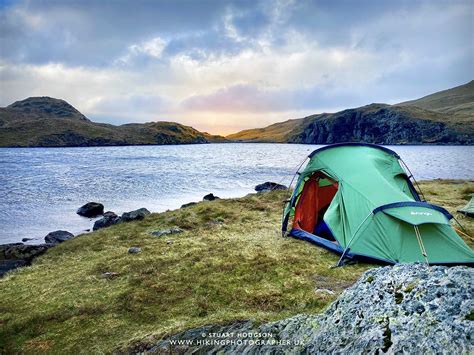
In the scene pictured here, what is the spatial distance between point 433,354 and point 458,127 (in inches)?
7900

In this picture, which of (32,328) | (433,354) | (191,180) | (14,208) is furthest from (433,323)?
(191,180)

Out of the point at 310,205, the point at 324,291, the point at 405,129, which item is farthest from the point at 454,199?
the point at 405,129

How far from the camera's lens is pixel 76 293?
9891 mm

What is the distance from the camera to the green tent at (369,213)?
11008 mm

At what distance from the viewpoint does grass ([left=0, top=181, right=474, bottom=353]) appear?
7605mm

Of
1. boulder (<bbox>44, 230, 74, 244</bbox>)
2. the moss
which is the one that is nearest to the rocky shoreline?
boulder (<bbox>44, 230, 74, 244</bbox>)

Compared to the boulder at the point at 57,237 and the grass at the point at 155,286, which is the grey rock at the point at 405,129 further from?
the boulder at the point at 57,237

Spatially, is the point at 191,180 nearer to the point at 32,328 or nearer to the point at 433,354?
the point at 32,328

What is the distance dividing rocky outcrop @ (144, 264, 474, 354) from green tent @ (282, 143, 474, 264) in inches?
262

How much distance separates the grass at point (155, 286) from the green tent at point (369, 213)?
0.96 meters

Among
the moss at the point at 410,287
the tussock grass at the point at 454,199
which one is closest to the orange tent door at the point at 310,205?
the tussock grass at the point at 454,199

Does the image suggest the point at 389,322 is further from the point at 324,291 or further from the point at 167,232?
the point at 167,232

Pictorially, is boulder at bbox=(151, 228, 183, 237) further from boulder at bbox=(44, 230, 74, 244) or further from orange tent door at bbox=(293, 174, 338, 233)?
orange tent door at bbox=(293, 174, 338, 233)

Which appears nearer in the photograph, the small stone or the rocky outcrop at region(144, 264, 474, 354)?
the rocky outcrop at region(144, 264, 474, 354)
